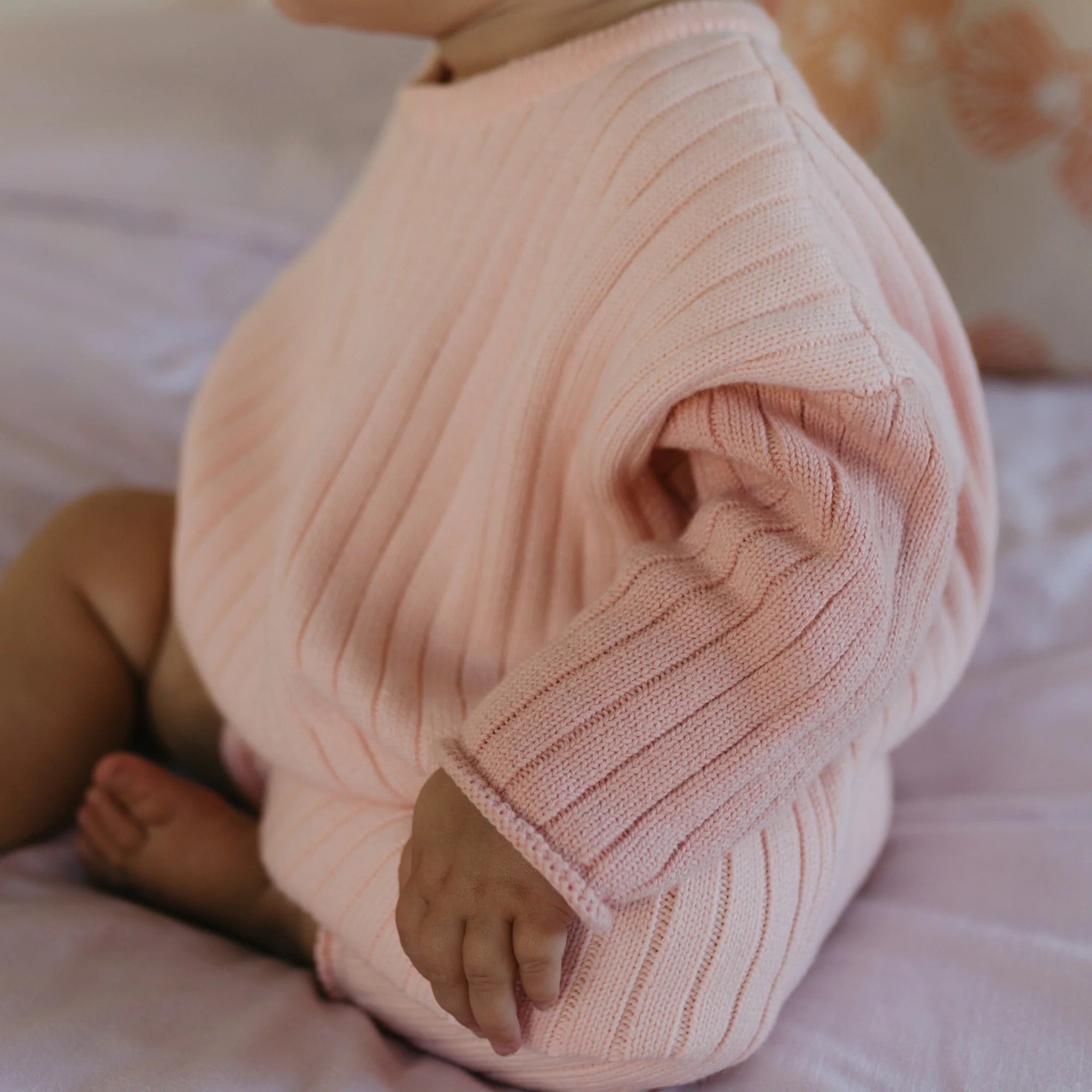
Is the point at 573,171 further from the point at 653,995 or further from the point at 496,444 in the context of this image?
the point at 653,995

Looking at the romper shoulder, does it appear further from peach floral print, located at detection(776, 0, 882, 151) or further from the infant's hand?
peach floral print, located at detection(776, 0, 882, 151)

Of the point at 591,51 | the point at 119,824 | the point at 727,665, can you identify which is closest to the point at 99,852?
the point at 119,824

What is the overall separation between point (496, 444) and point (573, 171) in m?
0.15

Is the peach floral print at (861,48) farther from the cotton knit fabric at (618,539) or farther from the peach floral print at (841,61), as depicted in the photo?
the cotton knit fabric at (618,539)

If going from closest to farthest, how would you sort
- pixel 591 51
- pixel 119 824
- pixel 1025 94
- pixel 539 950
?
pixel 539 950
pixel 591 51
pixel 119 824
pixel 1025 94

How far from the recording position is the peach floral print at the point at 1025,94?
0.83 m

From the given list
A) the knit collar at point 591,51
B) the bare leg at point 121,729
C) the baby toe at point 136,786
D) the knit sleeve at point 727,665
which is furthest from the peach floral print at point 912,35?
the baby toe at point 136,786

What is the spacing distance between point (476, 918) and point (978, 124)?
0.77 metres

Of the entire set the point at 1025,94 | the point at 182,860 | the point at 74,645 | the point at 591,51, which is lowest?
the point at 182,860

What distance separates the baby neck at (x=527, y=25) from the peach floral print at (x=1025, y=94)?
43cm

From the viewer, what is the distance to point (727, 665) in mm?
440

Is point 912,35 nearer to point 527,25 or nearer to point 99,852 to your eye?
point 527,25

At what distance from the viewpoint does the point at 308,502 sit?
59cm

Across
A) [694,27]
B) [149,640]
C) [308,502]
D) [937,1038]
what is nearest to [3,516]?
[149,640]
